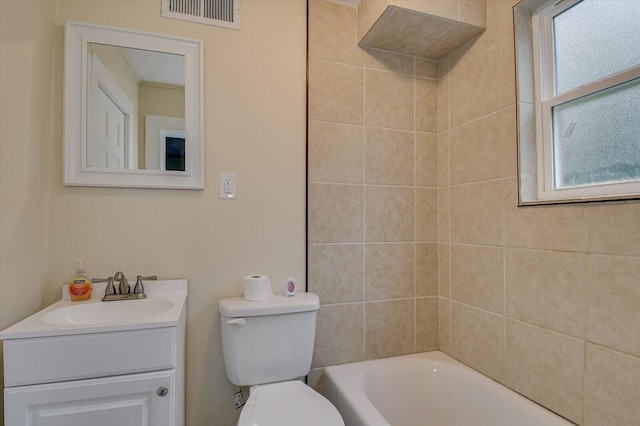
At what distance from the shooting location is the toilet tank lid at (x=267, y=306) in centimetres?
130

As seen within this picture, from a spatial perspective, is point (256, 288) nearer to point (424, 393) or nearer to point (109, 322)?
point (109, 322)

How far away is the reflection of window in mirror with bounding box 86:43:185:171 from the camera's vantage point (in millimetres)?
1335

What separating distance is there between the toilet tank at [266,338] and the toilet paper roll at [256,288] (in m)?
0.02

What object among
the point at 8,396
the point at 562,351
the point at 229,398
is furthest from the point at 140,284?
the point at 562,351

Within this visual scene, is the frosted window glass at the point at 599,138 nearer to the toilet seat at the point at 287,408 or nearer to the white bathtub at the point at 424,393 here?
the white bathtub at the point at 424,393

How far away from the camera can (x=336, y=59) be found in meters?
1.62

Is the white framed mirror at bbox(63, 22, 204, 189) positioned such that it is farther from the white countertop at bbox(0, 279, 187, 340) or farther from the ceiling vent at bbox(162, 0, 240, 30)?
the white countertop at bbox(0, 279, 187, 340)

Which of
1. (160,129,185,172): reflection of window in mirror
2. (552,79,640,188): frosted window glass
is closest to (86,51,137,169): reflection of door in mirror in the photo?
(160,129,185,172): reflection of window in mirror

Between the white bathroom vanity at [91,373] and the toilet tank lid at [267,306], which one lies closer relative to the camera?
the white bathroom vanity at [91,373]

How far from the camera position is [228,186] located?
4.84 ft

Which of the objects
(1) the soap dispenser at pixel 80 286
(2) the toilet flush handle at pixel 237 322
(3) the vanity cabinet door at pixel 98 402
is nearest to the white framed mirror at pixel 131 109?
(1) the soap dispenser at pixel 80 286

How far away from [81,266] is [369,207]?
131cm

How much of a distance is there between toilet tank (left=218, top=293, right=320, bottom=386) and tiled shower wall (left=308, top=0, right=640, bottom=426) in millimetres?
201

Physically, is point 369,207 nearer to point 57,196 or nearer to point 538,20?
point 538,20
